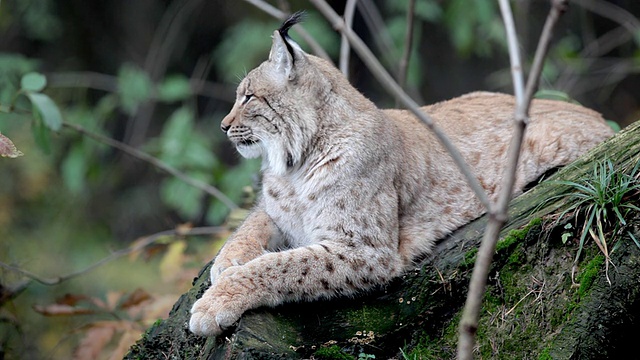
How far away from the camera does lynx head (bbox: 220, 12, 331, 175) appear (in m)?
4.58

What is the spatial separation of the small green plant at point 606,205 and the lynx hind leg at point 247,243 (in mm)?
1725

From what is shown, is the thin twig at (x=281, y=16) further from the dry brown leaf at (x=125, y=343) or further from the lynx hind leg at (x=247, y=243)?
the dry brown leaf at (x=125, y=343)

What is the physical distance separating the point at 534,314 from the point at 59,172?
836 cm

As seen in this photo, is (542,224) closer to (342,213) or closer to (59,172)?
(342,213)

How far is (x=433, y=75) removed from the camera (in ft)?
38.2

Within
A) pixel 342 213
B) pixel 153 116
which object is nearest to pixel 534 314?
pixel 342 213

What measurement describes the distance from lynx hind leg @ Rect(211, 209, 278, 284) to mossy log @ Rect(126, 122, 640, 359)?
0.32m

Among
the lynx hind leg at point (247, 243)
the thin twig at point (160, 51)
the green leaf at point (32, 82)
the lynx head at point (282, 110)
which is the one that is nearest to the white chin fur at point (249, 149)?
the lynx head at point (282, 110)

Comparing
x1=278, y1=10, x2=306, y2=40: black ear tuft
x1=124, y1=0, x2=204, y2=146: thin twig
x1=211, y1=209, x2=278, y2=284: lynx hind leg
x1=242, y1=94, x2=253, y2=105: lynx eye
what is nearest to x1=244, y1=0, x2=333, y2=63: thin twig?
x1=278, y1=10, x2=306, y2=40: black ear tuft

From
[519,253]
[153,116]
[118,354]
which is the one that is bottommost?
[118,354]

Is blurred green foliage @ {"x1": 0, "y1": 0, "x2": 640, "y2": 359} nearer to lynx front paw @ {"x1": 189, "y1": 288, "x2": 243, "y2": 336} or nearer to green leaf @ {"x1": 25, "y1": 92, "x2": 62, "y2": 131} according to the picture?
green leaf @ {"x1": 25, "y1": 92, "x2": 62, "y2": 131}

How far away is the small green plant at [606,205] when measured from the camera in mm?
3621

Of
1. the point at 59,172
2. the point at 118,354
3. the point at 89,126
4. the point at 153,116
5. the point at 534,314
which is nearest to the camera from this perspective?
the point at 534,314

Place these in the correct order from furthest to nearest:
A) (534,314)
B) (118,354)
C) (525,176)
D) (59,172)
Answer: (59,172) → (118,354) → (525,176) → (534,314)
